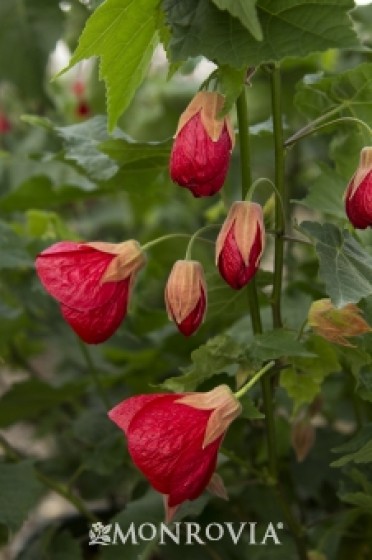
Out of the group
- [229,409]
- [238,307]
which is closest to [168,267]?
[238,307]

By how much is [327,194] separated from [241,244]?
163 millimetres

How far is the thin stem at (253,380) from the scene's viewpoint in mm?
518

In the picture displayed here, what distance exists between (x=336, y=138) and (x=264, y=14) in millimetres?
221

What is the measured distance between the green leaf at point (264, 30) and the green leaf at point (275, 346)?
6.4 inches

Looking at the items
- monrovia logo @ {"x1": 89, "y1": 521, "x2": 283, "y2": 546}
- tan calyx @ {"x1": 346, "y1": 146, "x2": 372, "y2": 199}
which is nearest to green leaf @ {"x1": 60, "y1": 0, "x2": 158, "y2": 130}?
tan calyx @ {"x1": 346, "y1": 146, "x2": 372, "y2": 199}

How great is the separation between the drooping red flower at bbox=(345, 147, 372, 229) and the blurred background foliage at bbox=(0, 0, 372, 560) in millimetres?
55

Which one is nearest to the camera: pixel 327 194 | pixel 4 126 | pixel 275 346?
pixel 275 346

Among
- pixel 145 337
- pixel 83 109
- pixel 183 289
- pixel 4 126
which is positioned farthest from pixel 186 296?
pixel 4 126

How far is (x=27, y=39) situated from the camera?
2.84 ft

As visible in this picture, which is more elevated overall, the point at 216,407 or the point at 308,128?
the point at 308,128

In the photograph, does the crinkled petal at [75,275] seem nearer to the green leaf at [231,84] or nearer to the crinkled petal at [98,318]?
the crinkled petal at [98,318]

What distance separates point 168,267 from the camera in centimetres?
104

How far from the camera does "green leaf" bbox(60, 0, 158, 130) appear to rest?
1.61ft

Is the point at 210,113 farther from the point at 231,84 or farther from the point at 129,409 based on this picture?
the point at 129,409
